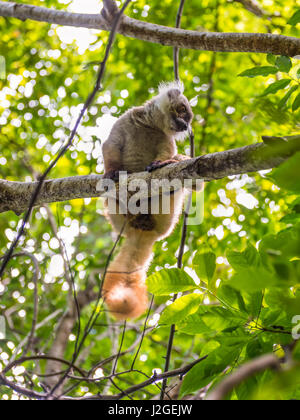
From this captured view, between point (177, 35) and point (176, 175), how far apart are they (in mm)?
1166

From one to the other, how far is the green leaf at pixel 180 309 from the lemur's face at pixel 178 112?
10.2ft

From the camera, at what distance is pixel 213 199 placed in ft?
18.4

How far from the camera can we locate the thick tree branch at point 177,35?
2900 mm

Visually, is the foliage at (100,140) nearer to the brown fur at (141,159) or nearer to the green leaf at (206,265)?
the brown fur at (141,159)

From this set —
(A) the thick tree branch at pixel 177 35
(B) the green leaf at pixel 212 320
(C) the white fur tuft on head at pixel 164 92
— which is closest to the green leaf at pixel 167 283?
(B) the green leaf at pixel 212 320

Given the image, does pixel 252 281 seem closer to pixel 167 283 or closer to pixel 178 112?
pixel 167 283

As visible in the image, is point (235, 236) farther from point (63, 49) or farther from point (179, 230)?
point (63, 49)

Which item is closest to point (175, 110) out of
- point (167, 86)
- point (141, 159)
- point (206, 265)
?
point (167, 86)

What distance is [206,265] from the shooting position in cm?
211

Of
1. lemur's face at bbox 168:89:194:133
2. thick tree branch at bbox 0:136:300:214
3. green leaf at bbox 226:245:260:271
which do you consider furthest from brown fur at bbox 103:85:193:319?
green leaf at bbox 226:245:260:271

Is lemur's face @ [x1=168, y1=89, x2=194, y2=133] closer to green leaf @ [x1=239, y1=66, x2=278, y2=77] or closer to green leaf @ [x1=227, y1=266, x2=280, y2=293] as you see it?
green leaf @ [x1=239, y1=66, x2=278, y2=77]

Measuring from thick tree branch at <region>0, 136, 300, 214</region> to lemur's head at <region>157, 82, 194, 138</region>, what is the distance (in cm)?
168

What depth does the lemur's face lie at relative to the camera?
484cm

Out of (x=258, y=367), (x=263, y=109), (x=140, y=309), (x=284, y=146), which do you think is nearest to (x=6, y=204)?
(x=140, y=309)
